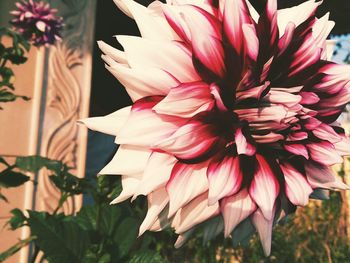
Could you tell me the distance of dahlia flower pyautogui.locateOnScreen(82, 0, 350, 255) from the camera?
11.8 inches

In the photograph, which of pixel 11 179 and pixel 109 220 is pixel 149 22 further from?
pixel 11 179

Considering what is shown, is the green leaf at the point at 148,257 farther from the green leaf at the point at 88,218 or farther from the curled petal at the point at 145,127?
the curled petal at the point at 145,127

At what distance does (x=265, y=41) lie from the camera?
1.06 feet

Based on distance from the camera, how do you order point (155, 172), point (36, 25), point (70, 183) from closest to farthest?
point (155, 172) < point (70, 183) < point (36, 25)

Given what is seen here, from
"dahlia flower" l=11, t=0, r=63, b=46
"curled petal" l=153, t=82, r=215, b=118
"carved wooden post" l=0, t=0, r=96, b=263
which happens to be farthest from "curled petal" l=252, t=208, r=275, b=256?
"carved wooden post" l=0, t=0, r=96, b=263

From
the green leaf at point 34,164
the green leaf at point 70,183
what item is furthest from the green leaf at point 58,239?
the green leaf at point 34,164

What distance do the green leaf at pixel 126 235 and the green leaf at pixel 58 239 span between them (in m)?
0.09

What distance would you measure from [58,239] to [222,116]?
56 centimetres

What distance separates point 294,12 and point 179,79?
0.15 meters

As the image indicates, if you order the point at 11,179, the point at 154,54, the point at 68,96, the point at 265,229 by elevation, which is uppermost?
the point at 154,54

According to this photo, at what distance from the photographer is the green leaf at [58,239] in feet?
2.37

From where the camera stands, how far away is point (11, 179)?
1.26 meters

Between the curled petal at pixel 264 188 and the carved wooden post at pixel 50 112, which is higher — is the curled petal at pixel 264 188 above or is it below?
above

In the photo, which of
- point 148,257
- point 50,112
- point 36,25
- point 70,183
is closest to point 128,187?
point 148,257
